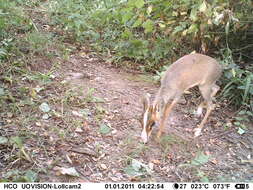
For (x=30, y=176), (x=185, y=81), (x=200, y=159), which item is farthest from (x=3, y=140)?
(x=185, y=81)

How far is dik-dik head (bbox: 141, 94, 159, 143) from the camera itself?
400 centimetres

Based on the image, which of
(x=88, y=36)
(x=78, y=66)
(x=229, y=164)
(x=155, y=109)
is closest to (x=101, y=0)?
(x=88, y=36)

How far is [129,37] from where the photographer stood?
619cm

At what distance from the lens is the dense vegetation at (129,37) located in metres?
4.98

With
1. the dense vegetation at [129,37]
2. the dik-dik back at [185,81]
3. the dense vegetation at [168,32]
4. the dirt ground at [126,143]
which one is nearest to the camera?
the dirt ground at [126,143]

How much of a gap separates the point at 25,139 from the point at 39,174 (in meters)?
0.52

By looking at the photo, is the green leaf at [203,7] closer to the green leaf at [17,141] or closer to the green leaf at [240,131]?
the green leaf at [240,131]

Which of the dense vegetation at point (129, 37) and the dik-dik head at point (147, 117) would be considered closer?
the dik-dik head at point (147, 117)

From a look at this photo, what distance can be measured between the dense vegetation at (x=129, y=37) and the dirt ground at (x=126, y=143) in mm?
368

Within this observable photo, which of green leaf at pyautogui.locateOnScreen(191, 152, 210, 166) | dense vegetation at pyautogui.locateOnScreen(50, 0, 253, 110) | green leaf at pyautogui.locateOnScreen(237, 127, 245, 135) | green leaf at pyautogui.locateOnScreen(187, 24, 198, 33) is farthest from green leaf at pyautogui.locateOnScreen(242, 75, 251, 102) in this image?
green leaf at pyautogui.locateOnScreen(191, 152, 210, 166)

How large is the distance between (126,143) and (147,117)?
15.2 inches

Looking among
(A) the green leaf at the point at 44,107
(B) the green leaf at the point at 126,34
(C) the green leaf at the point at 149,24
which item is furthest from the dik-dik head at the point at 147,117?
(B) the green leaf at the point at 126,34

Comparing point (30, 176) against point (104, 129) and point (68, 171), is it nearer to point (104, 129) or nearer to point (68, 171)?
point (68, 171)

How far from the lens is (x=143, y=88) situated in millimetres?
5422
